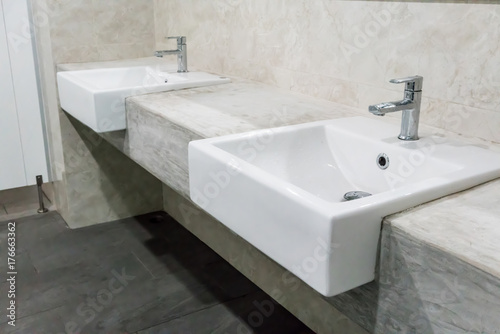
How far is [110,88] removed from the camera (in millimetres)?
1886

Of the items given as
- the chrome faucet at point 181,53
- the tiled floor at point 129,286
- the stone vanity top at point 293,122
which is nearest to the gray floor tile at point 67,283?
the tiled floor at point 129,286

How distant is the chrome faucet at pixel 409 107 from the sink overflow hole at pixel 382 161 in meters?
0.08

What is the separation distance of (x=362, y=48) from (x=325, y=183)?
20.1 inches

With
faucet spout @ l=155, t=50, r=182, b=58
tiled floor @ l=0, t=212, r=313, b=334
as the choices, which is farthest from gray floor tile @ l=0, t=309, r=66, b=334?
faucet spout @ l=155, t=50, r=182, b=58

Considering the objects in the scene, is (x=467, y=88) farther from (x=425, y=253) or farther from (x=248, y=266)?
(x=248, y=266)

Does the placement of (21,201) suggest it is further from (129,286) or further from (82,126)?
(129,286)

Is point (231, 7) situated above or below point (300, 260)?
above

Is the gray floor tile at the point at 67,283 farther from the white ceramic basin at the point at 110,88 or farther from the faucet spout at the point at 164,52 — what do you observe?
the faucet spout at the point at 164,52

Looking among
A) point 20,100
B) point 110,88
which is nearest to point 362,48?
point 110,88

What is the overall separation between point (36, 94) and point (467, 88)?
2.22 meters

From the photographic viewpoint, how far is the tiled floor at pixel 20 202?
2.90 metres

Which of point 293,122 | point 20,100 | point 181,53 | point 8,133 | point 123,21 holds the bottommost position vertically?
point 8,133

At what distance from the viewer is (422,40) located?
1.42 metres

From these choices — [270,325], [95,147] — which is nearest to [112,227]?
[95,147]
